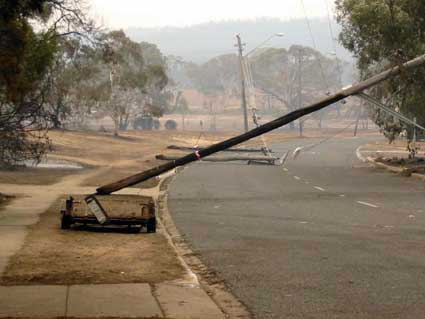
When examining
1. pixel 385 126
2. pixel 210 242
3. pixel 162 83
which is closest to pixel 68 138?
pixel 162 83

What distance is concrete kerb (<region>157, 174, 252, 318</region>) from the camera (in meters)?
9.65

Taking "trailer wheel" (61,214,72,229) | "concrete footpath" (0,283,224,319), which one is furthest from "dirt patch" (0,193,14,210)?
"concrete footpath" (0,283,224,319)

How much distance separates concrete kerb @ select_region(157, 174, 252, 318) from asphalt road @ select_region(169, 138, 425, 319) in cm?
14

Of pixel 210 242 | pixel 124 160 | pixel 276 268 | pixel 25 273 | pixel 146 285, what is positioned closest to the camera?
pixel 146 285

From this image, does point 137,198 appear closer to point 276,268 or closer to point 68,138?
point 276,268

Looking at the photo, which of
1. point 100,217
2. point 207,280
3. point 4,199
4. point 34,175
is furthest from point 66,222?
point 34,175

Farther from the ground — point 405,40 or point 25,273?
point 405,40

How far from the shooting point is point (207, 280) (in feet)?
38.5

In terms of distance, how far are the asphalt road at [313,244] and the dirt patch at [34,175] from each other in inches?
235

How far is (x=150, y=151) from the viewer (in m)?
69.4

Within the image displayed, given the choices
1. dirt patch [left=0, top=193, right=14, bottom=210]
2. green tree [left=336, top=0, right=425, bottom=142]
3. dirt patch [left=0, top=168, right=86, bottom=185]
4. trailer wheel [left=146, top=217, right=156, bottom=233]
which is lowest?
dirt patch [left=0, top=168, right=86, bottom=185]

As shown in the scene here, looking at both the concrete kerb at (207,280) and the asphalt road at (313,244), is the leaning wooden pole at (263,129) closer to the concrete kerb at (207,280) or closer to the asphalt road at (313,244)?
the concrete kerb at (207,280)

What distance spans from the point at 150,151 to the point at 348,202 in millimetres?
45645

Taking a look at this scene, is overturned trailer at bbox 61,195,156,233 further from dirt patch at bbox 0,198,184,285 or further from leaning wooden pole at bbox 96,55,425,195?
leaning wooden pole at bbox 96,55,425,195
